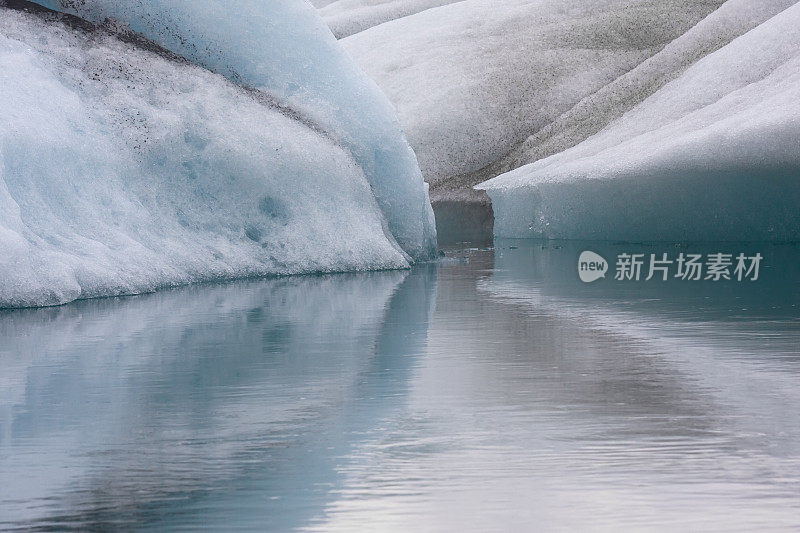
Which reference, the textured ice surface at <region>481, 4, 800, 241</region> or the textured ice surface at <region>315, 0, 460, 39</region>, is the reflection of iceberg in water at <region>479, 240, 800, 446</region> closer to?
the textured ice surface at <region>481, 4, 800, 241</region>

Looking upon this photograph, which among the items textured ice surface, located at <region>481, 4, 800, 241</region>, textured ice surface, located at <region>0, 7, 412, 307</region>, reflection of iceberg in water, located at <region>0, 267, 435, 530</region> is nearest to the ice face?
textured ice surface, located at <region>0, 7, 412, 307</region>

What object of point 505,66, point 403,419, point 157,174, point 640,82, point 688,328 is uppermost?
point 505,66

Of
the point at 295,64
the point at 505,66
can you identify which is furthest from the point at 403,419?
the point at 505,66

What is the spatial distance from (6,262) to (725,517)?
15.9 ft

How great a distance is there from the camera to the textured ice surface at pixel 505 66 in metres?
20.9

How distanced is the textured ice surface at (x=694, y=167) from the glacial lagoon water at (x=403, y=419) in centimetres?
589

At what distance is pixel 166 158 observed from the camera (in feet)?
27.6

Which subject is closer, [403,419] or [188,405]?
[403,419]

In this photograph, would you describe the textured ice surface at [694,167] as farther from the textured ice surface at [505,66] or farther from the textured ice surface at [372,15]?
the textured ice surface at [372,15]

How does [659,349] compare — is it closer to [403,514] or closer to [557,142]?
[403,514]

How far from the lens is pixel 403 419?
10.5 ft

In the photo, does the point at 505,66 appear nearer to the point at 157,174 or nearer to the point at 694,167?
the point at 694,167

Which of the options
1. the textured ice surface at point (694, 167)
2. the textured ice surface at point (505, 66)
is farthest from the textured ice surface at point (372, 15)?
the textured ice surface at point (694, 167)

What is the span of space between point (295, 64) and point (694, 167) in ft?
14.9
